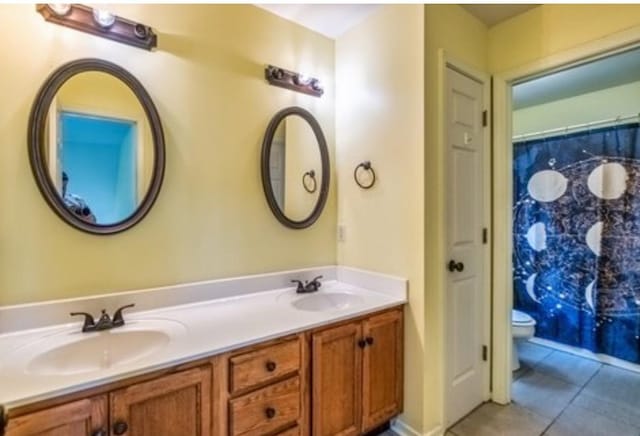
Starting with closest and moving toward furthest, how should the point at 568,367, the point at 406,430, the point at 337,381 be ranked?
the point at 337,381 → the point at 406,430 → the point at 568,367

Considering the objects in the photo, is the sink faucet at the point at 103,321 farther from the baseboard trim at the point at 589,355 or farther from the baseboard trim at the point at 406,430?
the baseboard trim at the point at 589,355

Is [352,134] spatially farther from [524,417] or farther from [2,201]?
[524,417]

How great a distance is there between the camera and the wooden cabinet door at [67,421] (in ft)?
3.16

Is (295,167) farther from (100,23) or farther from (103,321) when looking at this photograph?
(103,321)

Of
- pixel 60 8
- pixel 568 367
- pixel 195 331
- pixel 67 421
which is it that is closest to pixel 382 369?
pixel 195 331

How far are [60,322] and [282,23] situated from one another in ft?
6.35

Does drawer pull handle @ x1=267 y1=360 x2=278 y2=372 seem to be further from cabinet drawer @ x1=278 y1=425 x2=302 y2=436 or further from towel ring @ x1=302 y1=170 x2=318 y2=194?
towel ring @ x1=302 y1=170 x2=318 y2=194

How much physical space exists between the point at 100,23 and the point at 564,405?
3260mm

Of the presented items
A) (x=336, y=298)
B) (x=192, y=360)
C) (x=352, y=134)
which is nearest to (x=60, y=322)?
(x=192, y=360)

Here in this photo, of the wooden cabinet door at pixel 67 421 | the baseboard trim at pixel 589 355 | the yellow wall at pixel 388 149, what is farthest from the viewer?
the baseboard trim at pixel 589 355

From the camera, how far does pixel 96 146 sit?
1563 mm

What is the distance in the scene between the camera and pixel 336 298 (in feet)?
6.89

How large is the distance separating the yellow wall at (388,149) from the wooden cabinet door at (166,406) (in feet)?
3.65

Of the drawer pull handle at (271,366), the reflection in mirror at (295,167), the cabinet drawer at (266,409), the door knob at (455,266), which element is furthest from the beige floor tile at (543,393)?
the reflection in mirror at (295,167)
